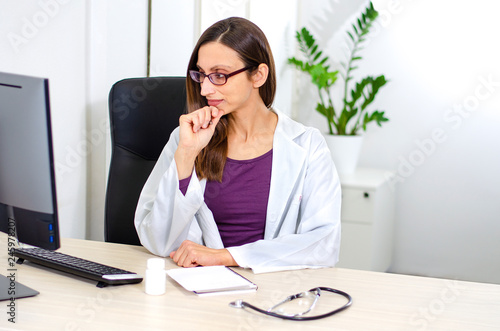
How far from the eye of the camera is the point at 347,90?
381 cm

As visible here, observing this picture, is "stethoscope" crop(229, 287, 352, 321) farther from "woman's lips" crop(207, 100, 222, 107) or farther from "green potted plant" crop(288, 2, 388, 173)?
"green potted plant" crop(288, 2, 388, 173)

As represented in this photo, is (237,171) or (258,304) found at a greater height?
(237,171)

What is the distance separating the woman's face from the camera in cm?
175

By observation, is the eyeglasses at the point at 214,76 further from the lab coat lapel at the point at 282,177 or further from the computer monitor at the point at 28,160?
the computer monitor at the point at 28,160

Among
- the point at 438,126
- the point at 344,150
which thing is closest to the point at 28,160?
the point at 344,150

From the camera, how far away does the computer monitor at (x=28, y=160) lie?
1.12 metres

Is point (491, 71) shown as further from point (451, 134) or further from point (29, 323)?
point (29, 323)

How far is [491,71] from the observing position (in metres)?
3.57

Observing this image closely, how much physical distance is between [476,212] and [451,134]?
0.52 m

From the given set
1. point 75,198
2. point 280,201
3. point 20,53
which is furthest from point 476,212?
point 20,53

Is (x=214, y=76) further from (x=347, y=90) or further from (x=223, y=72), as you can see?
(x=347, y=90)

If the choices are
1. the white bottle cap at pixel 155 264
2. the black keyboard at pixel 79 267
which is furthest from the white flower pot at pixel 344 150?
the white bottle cap at pixel 155 264

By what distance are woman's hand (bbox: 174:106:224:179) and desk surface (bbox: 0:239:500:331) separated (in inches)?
13.9

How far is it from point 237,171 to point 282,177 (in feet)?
0.48
